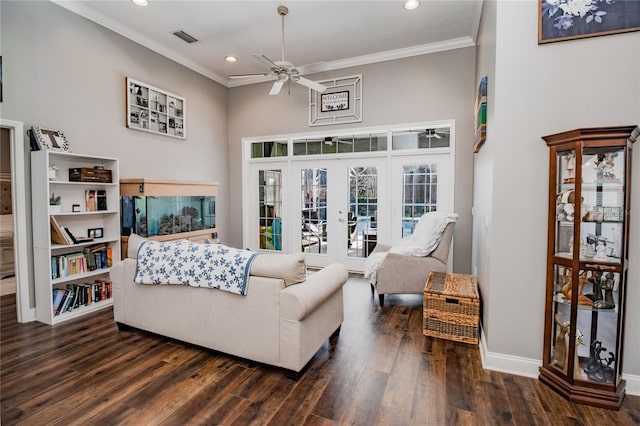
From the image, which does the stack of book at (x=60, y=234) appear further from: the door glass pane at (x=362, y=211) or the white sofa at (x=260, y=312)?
the door glass pane at (x=362, y=211)

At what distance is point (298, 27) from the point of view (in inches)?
157

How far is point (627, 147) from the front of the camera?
1886 mm

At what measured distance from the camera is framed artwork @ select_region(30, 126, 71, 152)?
10.3 feet

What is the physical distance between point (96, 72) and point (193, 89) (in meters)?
1.52

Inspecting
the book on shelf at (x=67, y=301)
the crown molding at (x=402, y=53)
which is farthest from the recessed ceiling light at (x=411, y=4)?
the book on shelf at (x=67, y=301)

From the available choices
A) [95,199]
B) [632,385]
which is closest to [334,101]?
Answer: [95,199]

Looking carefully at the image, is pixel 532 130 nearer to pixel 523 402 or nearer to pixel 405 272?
pixel 523 402

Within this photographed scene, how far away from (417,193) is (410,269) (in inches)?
63.9

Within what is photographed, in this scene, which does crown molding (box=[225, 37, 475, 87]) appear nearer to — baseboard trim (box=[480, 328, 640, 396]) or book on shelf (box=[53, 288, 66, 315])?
book on shelf (box=[53, 288, 66, 315])

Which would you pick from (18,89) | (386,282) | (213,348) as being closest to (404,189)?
(386,282)

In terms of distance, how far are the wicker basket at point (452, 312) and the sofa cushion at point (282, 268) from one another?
130 cm

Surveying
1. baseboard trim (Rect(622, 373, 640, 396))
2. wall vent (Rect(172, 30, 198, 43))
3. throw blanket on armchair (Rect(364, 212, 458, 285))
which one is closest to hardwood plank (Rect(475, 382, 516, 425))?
baseboard trim (Rect(622, 373, 640, 396))

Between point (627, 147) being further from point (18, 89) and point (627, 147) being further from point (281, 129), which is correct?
point (18, 89)

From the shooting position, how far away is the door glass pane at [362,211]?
200 inches
